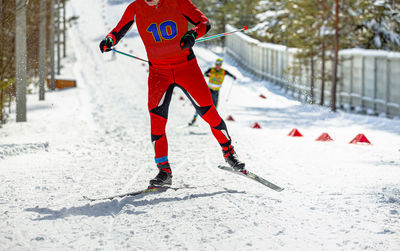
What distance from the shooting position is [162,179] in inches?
233

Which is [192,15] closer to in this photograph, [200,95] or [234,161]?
[200,95]

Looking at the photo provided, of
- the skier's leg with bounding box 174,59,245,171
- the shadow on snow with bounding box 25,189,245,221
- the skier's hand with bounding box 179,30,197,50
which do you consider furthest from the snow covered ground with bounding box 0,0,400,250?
the skier's hand with bounding box 179,30,197,50

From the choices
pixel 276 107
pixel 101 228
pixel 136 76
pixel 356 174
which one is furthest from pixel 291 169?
pixel 136 76

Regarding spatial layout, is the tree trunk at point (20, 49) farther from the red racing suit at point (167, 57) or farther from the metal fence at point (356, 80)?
the metal fence at point (356, 80)

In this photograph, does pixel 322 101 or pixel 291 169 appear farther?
pixel 322 101

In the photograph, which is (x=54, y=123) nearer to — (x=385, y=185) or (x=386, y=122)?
(x=386, y=122)

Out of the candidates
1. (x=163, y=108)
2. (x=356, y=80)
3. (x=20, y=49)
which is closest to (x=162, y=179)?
(x=163, y=108)

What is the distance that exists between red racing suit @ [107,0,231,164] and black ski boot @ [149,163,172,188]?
131 millimetres

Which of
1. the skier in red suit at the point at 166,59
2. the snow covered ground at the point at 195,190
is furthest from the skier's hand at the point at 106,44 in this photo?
the snow covered ground at the point at 195,190

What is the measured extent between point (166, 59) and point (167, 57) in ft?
0.09

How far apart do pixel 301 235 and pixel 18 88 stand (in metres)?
9.40

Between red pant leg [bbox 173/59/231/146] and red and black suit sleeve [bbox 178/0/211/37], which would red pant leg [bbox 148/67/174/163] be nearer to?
red pant leg [bbox 173/59/231/146]

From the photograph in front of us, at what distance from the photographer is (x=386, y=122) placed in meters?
14.4

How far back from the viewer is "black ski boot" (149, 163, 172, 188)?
588 cm
